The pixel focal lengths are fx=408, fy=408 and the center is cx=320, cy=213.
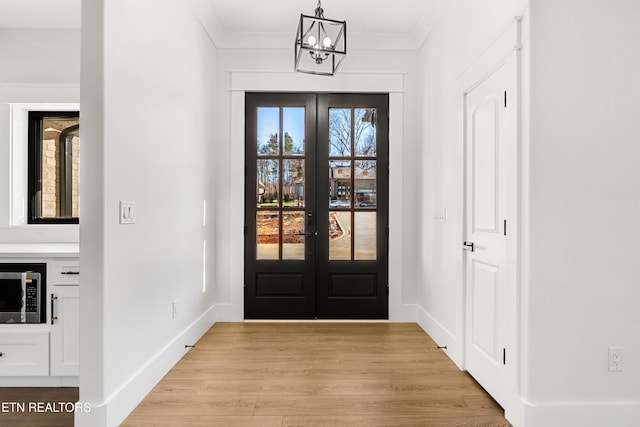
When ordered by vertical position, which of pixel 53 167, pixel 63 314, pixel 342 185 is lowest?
pixel 63 314

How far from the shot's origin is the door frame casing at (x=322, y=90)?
13.8 feet

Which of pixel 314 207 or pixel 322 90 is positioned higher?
pixel 322 90

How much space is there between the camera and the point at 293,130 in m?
4.27

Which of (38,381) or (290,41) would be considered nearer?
(38,381)

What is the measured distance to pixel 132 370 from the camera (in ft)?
7.61

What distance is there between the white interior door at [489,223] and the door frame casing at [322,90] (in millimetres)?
1342

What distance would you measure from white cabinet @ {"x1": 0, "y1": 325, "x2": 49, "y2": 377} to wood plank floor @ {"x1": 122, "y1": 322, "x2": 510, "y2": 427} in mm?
734

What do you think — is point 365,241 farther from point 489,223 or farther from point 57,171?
point 57,171

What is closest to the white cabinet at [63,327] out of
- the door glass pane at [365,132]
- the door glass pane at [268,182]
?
the door glass pane at [268,182]

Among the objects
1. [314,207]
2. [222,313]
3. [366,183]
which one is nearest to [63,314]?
[222,313]

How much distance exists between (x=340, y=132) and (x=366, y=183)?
0.60 m
